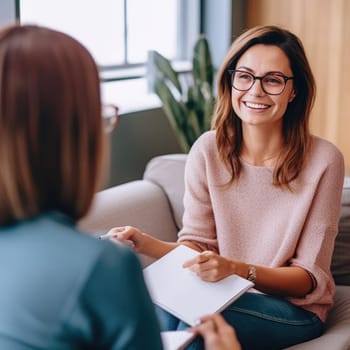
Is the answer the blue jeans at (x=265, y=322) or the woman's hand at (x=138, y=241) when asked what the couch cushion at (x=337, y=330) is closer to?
the blue jeans at (x=265, y=322)

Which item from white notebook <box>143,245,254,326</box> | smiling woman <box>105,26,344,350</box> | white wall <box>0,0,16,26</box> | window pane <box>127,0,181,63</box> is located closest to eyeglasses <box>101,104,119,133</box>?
white notebook <box>143,245,254,326</box>

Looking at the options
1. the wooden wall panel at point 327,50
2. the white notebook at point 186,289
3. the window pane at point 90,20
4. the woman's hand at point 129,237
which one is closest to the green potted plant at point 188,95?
the window pane at point 90,20

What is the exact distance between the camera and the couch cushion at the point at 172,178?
2301 millimetres

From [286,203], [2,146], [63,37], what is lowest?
[286,203]

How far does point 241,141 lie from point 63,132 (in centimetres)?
112

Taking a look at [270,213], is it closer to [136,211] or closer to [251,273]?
[251,273]

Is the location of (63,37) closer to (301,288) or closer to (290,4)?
(301,288)

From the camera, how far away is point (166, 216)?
7.51 ft

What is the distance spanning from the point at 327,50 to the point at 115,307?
2874mm

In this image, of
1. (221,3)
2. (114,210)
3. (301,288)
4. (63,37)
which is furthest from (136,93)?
(63,37)

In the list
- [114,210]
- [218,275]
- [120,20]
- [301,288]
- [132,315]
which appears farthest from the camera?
[120,20]

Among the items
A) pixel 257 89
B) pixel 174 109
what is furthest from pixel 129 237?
pixel 174 109

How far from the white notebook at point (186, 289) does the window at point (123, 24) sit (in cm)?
121

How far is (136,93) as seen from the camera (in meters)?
3.17
